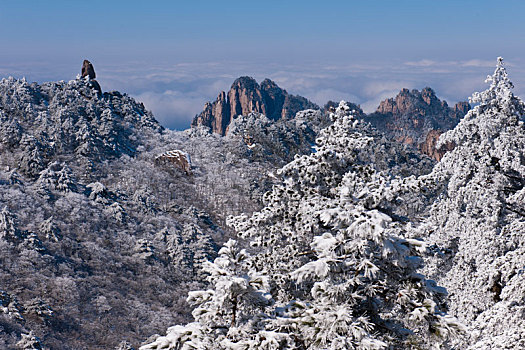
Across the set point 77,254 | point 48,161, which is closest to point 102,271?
point 77,254

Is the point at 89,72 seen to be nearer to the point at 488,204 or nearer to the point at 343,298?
the point at 488,204

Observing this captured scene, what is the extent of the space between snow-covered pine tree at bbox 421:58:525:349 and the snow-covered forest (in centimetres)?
5

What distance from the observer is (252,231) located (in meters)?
10.8

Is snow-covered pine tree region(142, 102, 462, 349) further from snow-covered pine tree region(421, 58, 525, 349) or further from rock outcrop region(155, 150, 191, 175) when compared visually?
rock outcrop region(155, 150, 191, 175)

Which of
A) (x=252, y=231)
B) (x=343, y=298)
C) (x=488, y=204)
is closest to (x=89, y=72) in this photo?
(x=252, y=231)

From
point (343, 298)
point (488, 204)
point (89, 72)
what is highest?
point (89, 72)

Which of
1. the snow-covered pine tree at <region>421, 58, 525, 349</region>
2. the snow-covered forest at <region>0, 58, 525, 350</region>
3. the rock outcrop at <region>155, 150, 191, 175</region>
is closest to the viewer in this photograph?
the snow-covered forest at <region>0, 58, 525, 350</region>

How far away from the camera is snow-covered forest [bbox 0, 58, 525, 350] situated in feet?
25.0

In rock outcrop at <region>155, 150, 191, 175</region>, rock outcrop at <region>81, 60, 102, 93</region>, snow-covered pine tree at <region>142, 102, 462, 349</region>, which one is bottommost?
rock outcrop at <region>155, 150, 191, 175</region>

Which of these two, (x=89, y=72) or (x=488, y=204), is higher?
(x=89, y=72)

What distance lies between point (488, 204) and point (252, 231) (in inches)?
276

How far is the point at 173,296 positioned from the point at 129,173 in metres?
44.7

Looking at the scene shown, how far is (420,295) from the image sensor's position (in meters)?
8.08

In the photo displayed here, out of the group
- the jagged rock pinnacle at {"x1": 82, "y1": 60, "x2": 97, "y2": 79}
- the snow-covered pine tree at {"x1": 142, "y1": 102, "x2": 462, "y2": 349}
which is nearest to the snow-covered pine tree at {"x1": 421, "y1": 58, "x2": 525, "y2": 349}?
the snow-covered pine tree at {"x1": 142, "y1": 102, "x2": 462, "y2": 349}
